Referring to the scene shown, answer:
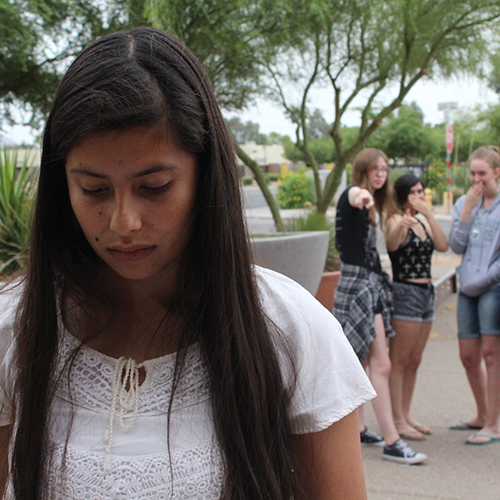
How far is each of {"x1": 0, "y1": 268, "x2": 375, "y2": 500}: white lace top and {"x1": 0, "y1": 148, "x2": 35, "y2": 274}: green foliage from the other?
3.95 m

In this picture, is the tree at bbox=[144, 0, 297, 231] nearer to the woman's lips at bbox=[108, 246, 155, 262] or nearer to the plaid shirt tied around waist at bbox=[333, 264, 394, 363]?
the plaid shirt tied around waist at bbox=[333, 264, 394, 363]

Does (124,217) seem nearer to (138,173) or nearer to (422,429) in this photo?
(138,173)

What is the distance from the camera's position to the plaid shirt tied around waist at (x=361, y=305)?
13.6 ft

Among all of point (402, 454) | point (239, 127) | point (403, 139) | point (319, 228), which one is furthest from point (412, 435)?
point (403, 139)

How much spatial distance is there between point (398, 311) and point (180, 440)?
3437mm

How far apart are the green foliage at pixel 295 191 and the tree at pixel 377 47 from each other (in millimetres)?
13229

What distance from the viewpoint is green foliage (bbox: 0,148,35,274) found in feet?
17.3

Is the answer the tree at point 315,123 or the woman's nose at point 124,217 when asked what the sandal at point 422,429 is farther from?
the tree at point 315,123

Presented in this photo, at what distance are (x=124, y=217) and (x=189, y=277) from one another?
22 centimetres

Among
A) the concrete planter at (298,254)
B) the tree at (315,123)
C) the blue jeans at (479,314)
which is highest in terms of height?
the tree at (315,123)

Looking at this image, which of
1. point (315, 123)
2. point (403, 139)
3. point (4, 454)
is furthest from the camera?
point (403, 139)

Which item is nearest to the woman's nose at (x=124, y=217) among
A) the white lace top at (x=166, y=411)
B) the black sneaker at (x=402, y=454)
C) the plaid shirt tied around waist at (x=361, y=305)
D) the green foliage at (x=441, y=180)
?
the white lace top at (x=166, y=411)

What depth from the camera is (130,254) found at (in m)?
1.25

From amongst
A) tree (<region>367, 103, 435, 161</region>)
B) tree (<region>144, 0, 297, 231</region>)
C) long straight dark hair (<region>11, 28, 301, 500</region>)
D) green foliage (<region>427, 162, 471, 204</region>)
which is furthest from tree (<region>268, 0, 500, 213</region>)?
tree (<region>367, 103, 435, 161</region>)
